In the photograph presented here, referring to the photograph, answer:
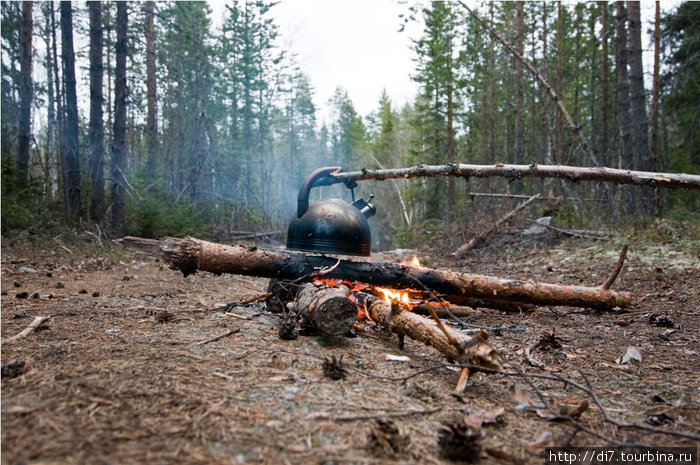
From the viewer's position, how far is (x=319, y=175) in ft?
15.1

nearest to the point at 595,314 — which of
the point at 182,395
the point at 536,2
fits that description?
the point at 182,395

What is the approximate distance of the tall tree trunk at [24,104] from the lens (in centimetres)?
1045

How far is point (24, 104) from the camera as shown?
11.3m

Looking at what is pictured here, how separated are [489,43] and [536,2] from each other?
123 inches

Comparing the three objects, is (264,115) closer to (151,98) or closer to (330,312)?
(151,98)

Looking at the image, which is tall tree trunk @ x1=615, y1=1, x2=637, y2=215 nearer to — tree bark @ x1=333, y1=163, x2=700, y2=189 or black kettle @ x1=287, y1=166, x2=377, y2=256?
tree bark @ x1=333, y1=163, x2=700, y2=189

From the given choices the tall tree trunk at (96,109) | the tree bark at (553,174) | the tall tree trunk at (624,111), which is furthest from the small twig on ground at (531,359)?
the tall tree trunk at (96,109)

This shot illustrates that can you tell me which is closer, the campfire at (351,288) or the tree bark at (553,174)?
the campfire at (351,288)

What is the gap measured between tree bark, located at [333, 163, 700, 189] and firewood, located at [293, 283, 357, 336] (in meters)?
2.19

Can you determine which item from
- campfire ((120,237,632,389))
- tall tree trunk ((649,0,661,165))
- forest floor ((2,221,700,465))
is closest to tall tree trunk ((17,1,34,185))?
forest floor ((2,221,700,465))

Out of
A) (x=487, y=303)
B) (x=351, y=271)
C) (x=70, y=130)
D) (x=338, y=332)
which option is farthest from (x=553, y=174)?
(x=70, y=130)

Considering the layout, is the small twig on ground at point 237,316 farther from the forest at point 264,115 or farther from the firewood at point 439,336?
the forest at point 264,115

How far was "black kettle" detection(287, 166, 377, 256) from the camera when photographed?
13.8 ft

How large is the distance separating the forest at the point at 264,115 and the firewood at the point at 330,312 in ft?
20.2
